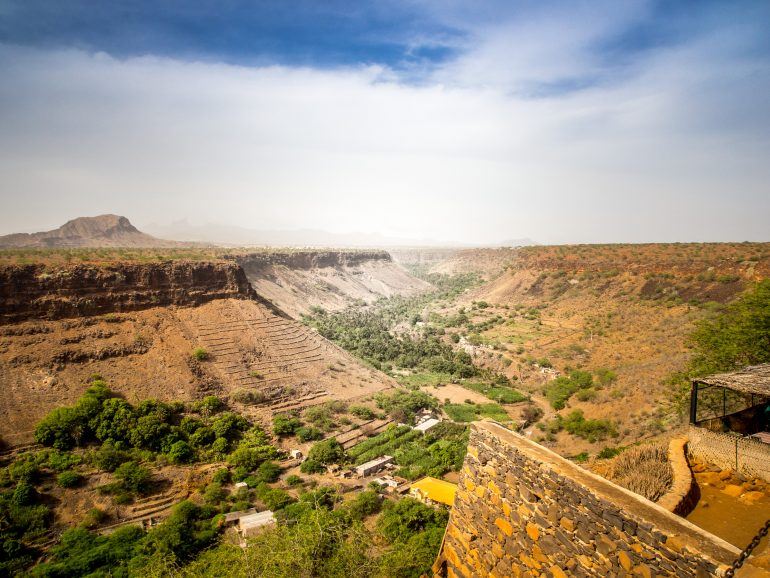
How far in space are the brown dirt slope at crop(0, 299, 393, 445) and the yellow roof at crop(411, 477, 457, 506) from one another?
10.0 meters

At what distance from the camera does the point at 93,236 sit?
97.8 m

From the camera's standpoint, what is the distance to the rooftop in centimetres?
638

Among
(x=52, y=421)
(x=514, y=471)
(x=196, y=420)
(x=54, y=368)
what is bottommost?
(x=196, y=420)

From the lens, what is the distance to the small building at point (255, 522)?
14.2m

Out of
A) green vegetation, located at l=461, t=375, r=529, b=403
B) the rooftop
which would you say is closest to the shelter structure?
the rooftop

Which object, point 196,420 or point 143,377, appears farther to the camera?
point 143,377

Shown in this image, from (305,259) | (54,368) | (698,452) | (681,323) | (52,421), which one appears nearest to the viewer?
(698,452)

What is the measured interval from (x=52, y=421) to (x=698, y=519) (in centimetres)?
2290

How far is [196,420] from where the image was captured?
67.6 feet

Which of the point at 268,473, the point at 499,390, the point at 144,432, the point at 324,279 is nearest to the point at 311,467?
the point at 268,473

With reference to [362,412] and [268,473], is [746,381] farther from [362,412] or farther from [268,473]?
[362,412]

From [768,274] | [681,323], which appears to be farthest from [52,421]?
[768,274]

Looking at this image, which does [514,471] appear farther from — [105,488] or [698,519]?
[105,488]

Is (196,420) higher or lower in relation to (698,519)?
lower
